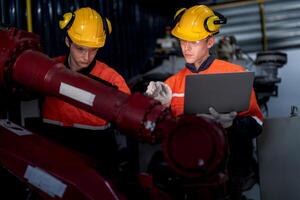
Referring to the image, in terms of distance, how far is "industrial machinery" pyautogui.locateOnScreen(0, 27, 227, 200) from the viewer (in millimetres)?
1080

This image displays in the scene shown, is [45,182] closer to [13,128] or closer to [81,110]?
[13,128]

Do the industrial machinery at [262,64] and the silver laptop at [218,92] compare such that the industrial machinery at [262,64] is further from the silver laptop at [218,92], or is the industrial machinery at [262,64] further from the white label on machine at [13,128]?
the white label on machine at [13,128]

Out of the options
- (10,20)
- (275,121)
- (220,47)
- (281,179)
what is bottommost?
(281,179)

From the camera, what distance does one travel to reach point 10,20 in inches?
109

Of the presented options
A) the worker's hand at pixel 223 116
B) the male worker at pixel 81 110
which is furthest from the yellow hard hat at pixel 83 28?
the worker's hand at pixel 223 116

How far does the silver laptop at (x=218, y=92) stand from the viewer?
1508 millimetres

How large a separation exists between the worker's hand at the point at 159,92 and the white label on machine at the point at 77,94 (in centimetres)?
51

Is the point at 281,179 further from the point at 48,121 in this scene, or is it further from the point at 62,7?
the point at 62,7

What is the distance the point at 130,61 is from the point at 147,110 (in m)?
3.41

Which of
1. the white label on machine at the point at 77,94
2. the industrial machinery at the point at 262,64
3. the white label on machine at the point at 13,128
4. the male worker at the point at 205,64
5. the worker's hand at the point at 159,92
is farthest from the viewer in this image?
the industrial machinery at the point at 262,64

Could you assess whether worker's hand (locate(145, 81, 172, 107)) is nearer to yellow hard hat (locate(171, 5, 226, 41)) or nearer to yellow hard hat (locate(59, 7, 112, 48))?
yellow hard hat (locate(171, 5, 226, 41))

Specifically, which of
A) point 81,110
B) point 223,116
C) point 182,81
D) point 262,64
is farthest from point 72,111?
point 262,64

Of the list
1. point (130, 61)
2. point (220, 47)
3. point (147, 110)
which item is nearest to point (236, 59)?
point (220, 47)

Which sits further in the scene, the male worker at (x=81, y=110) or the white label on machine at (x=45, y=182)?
the male worker at (x=81, y=110)
